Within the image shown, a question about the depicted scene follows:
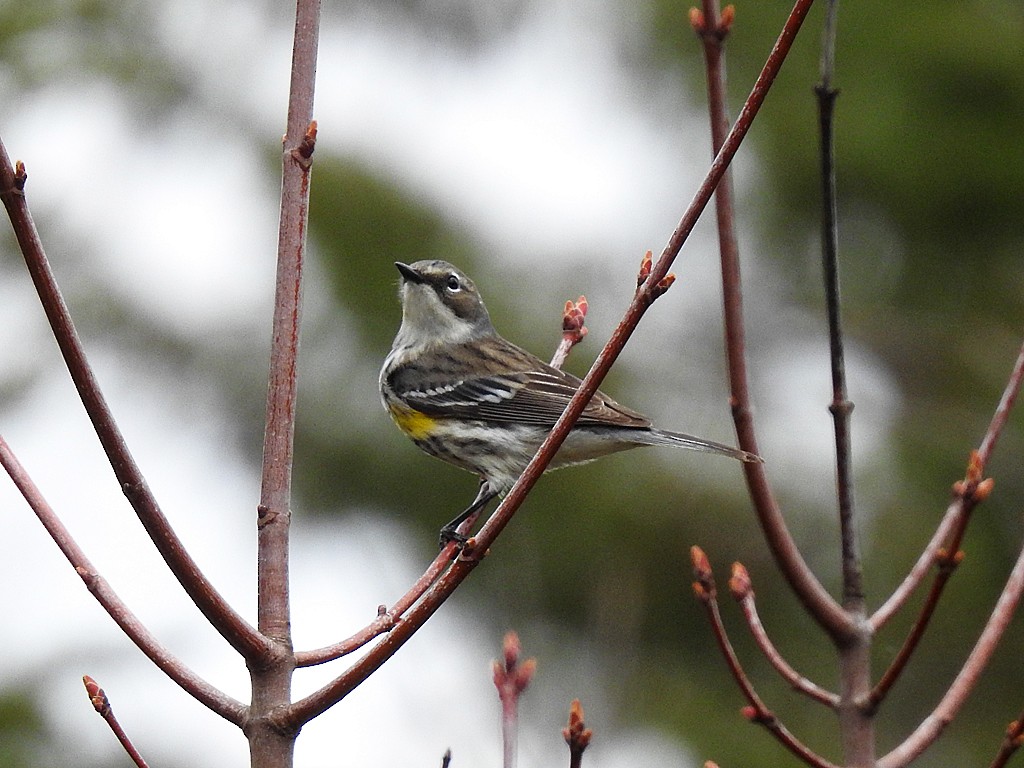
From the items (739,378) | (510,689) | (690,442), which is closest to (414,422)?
(690,442)

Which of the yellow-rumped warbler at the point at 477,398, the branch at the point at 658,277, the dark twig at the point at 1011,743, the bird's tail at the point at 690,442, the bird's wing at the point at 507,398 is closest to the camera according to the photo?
the branch at the point at 658,277

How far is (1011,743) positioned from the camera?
6.15 ft

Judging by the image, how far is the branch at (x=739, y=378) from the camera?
7.59 ft

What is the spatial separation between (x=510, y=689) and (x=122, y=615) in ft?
1.87

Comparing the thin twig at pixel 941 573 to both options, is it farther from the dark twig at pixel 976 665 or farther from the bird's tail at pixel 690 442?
the bird's tail at pixel 690 442

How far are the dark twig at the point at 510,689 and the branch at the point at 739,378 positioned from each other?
53 cm

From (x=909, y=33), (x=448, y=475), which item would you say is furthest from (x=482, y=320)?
(x=909, y=33)

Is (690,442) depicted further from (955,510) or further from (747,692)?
(747,692)

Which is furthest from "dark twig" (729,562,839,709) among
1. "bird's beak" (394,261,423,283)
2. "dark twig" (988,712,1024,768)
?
"bird's beak" (394,261,423,283)

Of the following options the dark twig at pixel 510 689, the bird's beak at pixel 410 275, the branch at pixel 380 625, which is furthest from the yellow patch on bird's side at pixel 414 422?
the dark twig at pixel 510 689

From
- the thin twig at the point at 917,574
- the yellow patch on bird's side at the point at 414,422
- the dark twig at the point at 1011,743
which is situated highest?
the yellow patch on bird's side at the point at 414,422

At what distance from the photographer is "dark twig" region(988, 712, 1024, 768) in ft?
5.99

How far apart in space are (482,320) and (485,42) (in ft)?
19.8

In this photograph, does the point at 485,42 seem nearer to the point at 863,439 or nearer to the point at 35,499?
the point at 863,439
